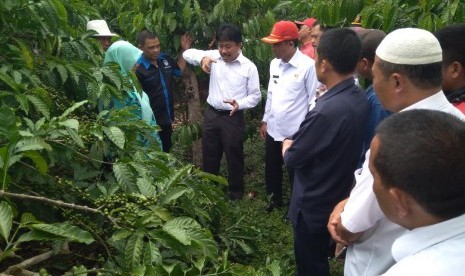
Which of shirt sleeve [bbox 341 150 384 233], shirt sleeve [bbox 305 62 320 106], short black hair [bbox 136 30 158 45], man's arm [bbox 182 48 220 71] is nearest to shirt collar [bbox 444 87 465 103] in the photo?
shirt sleeve [bbox 341 150 384 233]

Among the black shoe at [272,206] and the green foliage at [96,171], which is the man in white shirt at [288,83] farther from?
the green foliage at [96,171]

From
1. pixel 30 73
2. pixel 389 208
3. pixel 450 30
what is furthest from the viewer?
pixel 30 73

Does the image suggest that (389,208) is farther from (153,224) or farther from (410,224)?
(153,224)

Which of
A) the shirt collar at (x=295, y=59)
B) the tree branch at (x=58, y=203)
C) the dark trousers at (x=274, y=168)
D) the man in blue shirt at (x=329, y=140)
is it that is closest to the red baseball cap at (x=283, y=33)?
the shirt collar at (x=295, y=59)

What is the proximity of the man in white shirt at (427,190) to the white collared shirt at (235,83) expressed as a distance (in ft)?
10.8

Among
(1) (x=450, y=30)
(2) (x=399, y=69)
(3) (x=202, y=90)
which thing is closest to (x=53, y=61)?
(2) (x=399, y=69)

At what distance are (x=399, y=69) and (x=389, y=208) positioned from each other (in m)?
0.76

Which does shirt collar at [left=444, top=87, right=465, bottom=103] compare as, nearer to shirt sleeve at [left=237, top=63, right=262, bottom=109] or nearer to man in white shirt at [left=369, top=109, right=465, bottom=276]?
man in white shirt at [left=369, top=109, right=465, bottom=276]

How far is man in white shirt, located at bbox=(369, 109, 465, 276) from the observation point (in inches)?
43.6

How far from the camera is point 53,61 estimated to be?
275cm

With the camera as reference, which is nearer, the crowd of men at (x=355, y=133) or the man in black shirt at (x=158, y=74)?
the crowd of men at (x=355, y=133)

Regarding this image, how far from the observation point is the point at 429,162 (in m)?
1.17

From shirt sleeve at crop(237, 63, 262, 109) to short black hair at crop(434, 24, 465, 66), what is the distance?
92.8 inches

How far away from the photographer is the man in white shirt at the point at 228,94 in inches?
178
